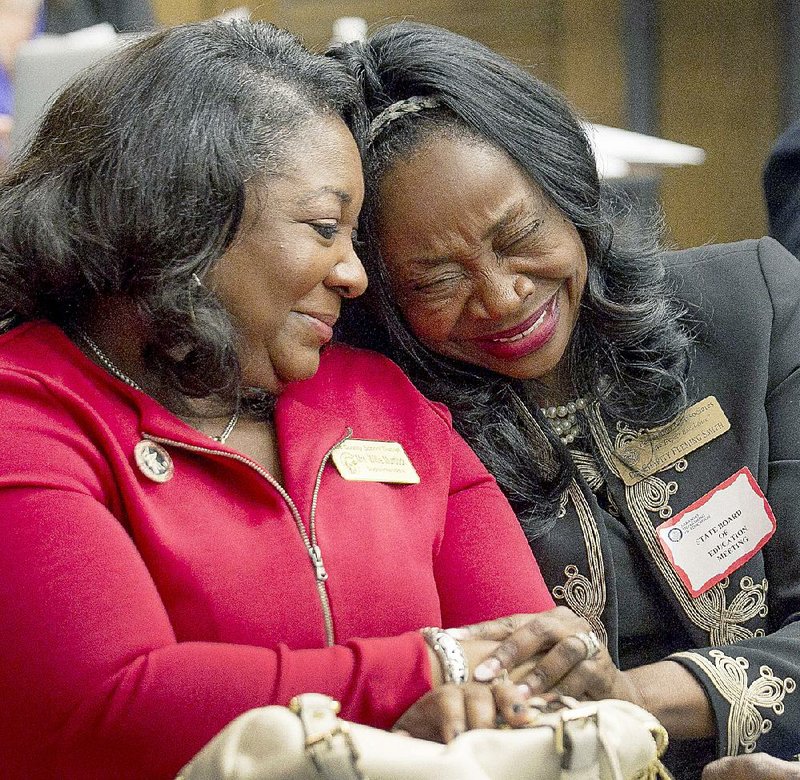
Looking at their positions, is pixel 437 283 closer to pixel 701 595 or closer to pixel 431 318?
pixel 431 318

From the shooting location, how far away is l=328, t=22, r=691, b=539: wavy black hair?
2.05 m

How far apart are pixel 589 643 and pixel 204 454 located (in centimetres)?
53

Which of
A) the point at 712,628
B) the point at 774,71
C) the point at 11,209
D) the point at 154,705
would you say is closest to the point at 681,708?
the point at 712,628

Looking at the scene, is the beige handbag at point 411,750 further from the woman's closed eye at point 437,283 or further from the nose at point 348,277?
the woman's closed eye at point 437,283

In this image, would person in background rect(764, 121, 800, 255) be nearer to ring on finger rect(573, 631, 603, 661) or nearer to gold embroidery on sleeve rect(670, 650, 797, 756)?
gold embroidery on sleeve rect(670, 650, 797, 756)

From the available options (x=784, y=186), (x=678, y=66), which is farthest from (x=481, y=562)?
(x=678, y=66)

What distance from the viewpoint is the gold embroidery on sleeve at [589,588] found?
208 centimetres

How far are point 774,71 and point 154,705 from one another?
4710 mm

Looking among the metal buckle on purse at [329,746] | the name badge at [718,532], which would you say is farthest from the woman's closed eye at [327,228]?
the name badge at [718,532]

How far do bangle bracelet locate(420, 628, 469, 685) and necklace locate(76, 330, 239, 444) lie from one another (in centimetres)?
37

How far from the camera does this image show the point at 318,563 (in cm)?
164

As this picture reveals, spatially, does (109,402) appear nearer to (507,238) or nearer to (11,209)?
(11,209)

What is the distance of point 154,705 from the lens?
143 cm

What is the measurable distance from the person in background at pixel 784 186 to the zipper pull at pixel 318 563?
1.59m
